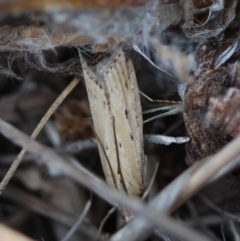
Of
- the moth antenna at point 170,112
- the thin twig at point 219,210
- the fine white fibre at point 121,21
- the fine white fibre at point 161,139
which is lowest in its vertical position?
the thin twig at point 219,210

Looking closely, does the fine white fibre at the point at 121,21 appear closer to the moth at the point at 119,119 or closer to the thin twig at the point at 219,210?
the moth at the point at 119,119

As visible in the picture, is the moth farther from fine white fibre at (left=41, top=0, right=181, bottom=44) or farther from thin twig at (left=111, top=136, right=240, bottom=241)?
thin twig at (left=111, top=136, right=240, bottom=241)

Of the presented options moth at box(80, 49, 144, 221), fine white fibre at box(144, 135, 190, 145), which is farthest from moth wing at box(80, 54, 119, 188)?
fine white fibre at box(144, 135, 190, 145)

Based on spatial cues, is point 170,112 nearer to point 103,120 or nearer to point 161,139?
point 161,139

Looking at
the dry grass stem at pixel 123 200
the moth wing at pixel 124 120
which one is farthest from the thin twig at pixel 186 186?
the moth wing at pixel 124 120

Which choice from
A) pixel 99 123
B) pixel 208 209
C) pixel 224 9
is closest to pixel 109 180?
pixel 99 123

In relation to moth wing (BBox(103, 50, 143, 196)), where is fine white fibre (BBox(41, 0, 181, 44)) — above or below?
above

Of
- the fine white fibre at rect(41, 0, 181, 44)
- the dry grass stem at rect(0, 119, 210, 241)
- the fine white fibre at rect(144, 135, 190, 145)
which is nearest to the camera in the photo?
the dry grass stem at rect(0, 119, 210, 241)

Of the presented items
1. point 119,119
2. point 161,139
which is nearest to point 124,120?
point 119,119

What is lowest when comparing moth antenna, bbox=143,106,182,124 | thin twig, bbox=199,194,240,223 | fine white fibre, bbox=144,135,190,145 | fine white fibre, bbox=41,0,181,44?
thin twig, bbox=199,194,240,223
